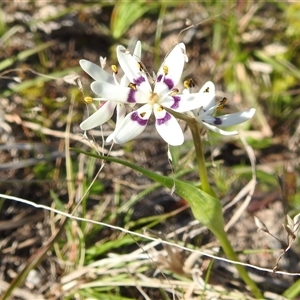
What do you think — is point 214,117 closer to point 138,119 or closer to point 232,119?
point 232,119

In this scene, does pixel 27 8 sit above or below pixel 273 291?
above

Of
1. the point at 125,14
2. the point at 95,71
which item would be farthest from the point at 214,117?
the point at 125,14

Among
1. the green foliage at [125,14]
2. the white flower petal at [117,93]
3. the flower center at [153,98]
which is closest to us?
the white flower petal at [117,93]

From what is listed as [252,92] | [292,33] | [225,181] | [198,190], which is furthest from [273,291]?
[292,33]

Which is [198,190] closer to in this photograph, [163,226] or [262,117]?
[163,226]

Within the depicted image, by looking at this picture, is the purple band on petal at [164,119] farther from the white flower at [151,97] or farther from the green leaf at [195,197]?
the green leaf at [195,197]

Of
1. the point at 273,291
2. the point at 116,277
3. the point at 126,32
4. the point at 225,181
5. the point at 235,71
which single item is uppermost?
the point at 126,32

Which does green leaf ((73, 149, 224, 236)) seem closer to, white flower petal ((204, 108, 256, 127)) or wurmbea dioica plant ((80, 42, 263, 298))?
wurmbea dioica plant ((80, 42, 263, 298))

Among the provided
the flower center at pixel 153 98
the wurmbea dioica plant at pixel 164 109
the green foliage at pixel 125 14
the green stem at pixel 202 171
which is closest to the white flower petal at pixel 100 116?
the wurmbea dioica plant at pixel 164 109
